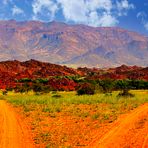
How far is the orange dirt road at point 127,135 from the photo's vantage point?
47.3 ft

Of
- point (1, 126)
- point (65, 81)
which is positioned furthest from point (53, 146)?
point (65, 81)

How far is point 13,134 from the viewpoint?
56.6 ft

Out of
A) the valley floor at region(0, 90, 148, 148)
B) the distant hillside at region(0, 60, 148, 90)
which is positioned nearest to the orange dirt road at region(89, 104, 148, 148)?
the valley floor at region(0, 90, 148, 148)

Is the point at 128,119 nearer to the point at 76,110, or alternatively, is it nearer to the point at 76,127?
the point at 76,127

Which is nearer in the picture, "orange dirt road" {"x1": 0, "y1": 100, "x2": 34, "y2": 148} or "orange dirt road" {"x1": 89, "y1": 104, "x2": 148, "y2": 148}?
"orange dirt road" {"x1": 89, "y1": 104, "x2": 148, "y2": 148}

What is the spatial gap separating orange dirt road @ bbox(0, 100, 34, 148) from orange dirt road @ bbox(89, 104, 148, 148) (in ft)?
9.80

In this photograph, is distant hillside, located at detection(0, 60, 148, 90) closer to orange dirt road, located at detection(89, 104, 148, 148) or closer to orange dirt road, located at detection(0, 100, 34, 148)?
orange dirt road, located at detection(0, 100, 34, 148)

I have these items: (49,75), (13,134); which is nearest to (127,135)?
(13,134)

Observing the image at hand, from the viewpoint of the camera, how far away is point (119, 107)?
89.0 feet

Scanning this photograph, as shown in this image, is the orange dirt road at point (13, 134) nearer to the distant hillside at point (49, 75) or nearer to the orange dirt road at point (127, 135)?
the orange dirt road at point (127, 135)

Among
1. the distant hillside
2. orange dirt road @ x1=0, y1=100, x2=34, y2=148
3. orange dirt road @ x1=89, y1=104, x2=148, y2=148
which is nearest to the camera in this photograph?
orange dirt road @ x1=89, y1=104, x2=148, y2=148

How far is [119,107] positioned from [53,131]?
31.2ft

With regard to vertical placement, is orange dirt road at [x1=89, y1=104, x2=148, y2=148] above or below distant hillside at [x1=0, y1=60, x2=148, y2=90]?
below

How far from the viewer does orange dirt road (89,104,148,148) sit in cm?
1440
